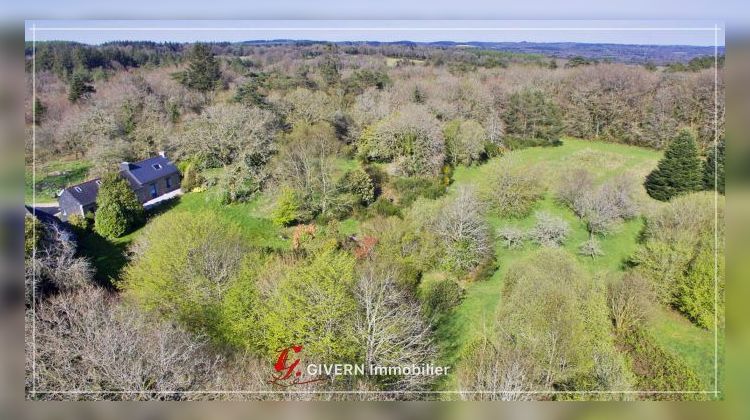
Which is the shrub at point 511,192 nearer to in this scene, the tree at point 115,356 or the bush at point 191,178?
the bush at point 191,178

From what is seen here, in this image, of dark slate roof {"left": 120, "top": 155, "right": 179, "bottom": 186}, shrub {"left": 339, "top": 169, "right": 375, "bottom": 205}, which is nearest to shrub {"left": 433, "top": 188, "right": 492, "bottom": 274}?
shrub {"left": 339, "top": 169, "right": 375, "bottom": 205}

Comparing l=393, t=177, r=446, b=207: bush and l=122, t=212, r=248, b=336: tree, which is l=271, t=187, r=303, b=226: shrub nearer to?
l=122, t=212, r=248, b=336: tree

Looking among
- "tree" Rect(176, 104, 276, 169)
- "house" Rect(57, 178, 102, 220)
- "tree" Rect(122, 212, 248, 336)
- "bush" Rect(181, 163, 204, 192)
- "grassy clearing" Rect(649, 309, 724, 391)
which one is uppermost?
"tree" Rect(176, 104, 276, 169)

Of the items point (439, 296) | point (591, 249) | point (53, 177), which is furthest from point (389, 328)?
point (53, 177)

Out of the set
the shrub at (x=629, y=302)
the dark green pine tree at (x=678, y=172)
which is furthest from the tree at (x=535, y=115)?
the shrub at (x=629, y=302)

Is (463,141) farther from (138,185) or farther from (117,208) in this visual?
(117,208)
